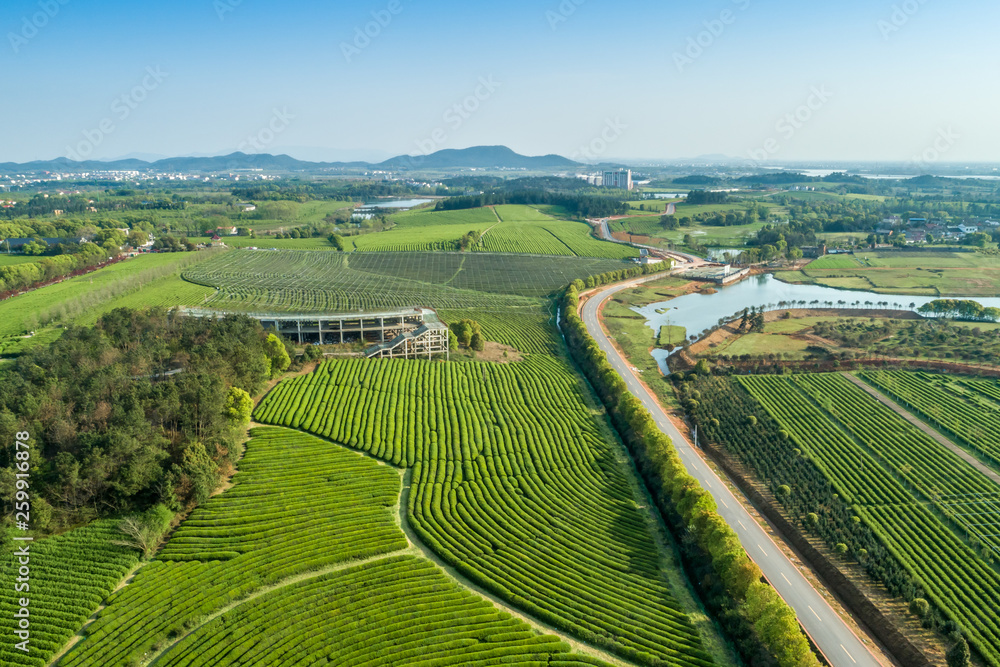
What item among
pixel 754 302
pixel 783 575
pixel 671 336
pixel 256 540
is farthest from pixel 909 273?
pixel 256 540

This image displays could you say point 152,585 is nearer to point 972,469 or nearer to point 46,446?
point 46,446

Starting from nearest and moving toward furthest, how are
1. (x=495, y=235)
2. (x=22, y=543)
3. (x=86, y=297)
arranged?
(x=22, y=543) < (x=86, y=297) < (x=495, y=235)

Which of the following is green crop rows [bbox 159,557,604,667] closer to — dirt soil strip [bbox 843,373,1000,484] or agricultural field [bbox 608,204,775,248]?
dirt soil strip [bbox 843,373,1000,484]

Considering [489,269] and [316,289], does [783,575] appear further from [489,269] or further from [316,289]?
[489,269]

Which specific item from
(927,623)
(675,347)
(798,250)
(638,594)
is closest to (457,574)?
(638,594)

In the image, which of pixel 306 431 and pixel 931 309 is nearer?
pixel 306 431

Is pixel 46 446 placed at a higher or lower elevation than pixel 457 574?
higher
